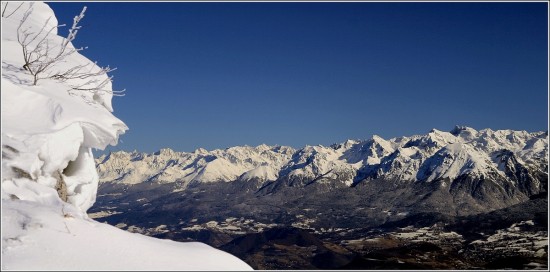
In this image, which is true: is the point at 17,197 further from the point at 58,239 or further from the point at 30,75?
the point at 30,75

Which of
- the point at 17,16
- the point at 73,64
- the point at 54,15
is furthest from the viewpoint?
the point at 54,15

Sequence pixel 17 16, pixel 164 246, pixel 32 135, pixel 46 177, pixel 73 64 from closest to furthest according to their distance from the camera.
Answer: pixel 164 246
pixel 32 135
pixel 46 177
pixel 73 64
pixel 17 16

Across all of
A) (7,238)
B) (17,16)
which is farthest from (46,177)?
(17,16)

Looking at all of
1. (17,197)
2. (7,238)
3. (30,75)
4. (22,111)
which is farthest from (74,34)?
(7,238)

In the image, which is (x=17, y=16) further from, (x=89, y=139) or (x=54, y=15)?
(x=89, y=139)

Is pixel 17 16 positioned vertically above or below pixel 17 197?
above

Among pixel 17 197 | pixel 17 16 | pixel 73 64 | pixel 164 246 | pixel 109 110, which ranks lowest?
pixel 164 246

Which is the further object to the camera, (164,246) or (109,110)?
(109,110)
